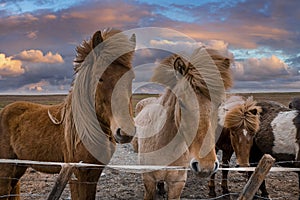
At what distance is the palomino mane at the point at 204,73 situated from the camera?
10.4 ft

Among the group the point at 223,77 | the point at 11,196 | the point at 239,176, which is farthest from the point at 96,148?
the point at 239,176

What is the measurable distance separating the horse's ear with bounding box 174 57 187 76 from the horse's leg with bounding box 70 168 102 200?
1.30m

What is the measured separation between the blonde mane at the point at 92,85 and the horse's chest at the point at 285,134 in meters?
4.27

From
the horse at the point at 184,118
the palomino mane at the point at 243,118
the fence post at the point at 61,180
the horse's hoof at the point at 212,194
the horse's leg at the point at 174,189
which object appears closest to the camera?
the fence post at the point at 61,180

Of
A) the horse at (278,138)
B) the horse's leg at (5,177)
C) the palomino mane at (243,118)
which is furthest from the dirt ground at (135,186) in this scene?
the horse's leg at (5,177)

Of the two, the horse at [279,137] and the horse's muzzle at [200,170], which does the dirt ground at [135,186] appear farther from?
the horse's muzzle at [200,170]

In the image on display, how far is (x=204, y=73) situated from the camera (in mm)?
3238

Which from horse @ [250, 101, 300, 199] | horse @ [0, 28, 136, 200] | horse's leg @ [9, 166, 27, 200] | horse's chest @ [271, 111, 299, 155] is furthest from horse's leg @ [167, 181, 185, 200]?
horse's chest @ [271, 111, 299, 155]

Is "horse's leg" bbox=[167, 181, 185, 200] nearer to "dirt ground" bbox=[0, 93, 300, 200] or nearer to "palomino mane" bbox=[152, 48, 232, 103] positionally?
"palomino mane" bbox=[152, 48, 232, 103]

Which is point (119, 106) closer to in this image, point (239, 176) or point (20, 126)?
point (20, 126)

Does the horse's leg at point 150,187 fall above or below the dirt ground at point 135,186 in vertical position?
above

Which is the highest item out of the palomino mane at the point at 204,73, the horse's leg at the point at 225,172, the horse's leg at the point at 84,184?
the palomino mane at the point at 204,73

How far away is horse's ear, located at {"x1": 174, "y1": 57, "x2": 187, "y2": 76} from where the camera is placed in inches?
130

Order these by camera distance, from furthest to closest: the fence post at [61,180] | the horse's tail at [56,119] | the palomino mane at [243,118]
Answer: the palomino mane at [243,118]
the horse's tail at [56,119]
the fence post at [61,180]
